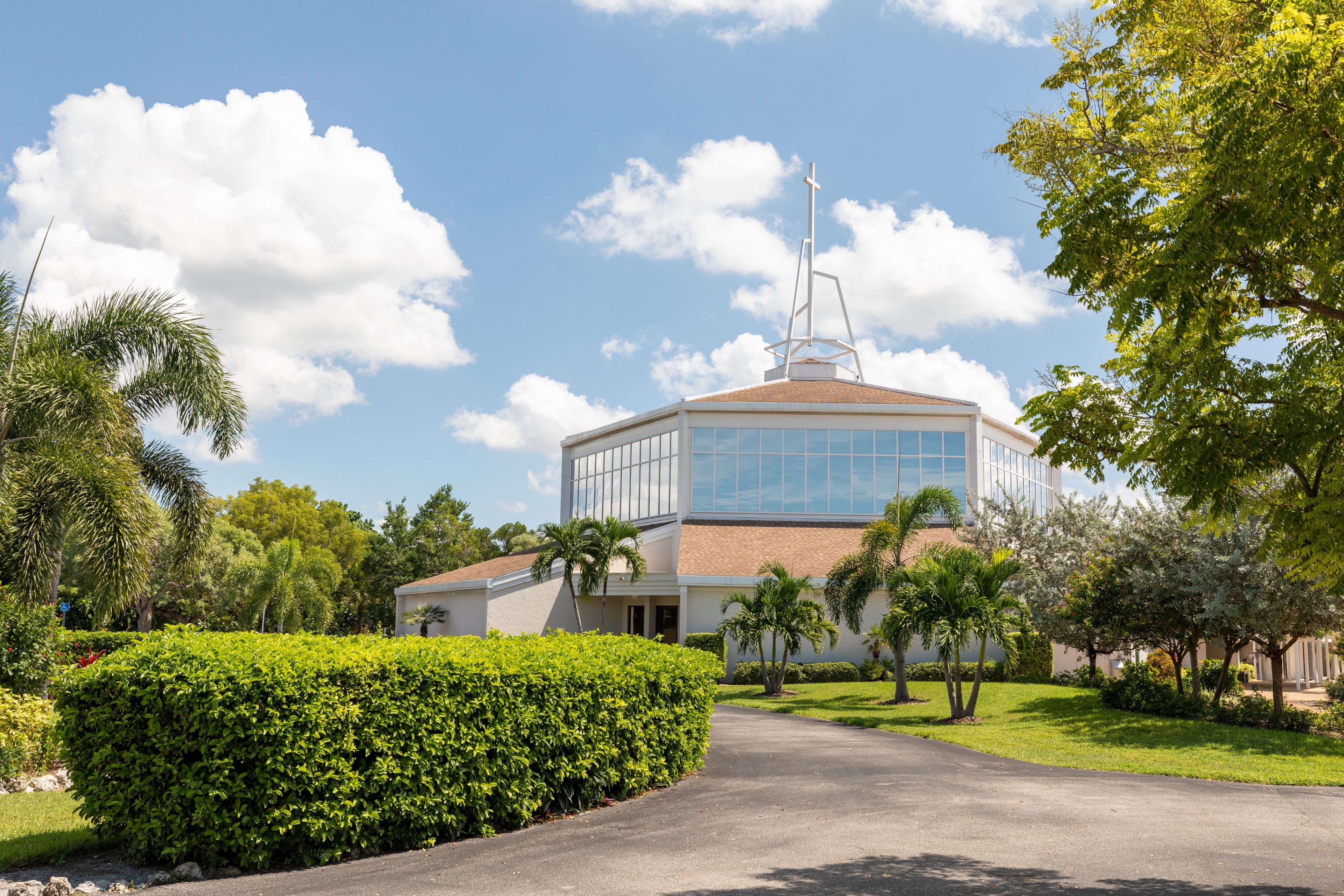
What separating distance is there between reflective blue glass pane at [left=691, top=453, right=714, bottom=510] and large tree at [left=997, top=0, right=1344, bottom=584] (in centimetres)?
3086

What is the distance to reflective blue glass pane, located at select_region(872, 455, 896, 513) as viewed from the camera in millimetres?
38469

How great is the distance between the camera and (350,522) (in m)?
68.4

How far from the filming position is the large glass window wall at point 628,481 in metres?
40.3

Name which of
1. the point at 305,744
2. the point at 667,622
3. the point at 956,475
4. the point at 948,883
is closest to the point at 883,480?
the point at 956,475

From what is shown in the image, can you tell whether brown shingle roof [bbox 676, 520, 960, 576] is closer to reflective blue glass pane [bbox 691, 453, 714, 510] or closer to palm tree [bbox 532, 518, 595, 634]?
reflective blue glass pane [bbox 691, 453, 714, 510]

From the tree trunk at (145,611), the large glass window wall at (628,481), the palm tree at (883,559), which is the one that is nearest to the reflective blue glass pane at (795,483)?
the large glass window wall at (628,481)

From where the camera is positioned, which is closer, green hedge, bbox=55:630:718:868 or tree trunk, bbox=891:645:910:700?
green hedge, bbox=55:630:718:868

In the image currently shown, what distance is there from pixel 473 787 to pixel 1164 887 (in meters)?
5.25

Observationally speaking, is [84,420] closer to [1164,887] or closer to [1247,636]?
[1164,887]

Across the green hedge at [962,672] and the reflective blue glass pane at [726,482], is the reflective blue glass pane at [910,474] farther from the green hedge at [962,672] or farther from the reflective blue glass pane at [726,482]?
the green hedge at [962,672]

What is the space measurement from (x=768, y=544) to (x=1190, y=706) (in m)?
17.7

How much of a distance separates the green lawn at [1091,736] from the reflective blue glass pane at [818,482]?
45.7 ft

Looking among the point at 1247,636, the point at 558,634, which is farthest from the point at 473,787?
the point at 1247,636

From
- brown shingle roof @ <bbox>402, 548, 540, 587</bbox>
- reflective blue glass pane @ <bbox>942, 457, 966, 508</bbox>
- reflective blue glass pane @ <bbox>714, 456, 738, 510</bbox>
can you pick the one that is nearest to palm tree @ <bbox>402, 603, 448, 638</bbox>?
brown shingle roof @ <bbox>402, 548, 540, 587</bbox>
